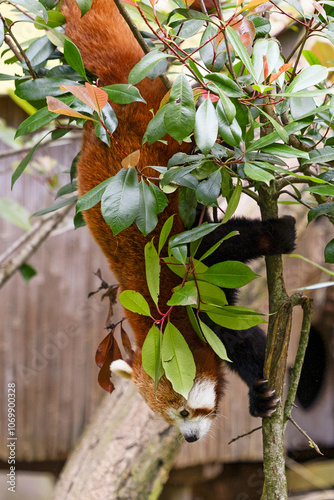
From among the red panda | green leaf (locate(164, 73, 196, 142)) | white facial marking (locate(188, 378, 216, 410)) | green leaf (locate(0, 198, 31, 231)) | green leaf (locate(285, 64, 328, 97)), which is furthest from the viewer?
green leaf (locate(0, 198, 31, 231))

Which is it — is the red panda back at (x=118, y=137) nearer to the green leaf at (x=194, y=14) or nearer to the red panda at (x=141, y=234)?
the red panda at (x=141, y=234)

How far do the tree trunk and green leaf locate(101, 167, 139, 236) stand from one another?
1170 millimetres

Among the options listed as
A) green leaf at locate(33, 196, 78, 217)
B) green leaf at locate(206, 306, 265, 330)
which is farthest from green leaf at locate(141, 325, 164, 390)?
green leaf at locate(33, 196, 78, 217)

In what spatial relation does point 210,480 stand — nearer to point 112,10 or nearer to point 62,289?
point 62,289

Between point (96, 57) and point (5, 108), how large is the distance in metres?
1.00

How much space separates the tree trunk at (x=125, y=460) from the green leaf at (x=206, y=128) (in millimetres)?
1266

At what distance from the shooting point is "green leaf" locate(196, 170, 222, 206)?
0.77m

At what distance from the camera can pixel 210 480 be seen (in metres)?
1.80

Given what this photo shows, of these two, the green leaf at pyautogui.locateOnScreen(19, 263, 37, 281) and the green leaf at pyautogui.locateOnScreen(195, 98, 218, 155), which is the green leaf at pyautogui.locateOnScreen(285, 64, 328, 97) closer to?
the green leaf at pyautogui.locateOnScreen(195, 98, 218, 155)

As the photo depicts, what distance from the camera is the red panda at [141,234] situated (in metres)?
1.11

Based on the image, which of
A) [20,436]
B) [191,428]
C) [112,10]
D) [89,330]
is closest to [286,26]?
[112,10]

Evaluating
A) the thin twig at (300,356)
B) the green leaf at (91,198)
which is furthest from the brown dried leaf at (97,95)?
the thin twig at (300,356)

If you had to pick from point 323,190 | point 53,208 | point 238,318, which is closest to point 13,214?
point 53,208

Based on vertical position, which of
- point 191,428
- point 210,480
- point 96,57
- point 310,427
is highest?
point 96,57
